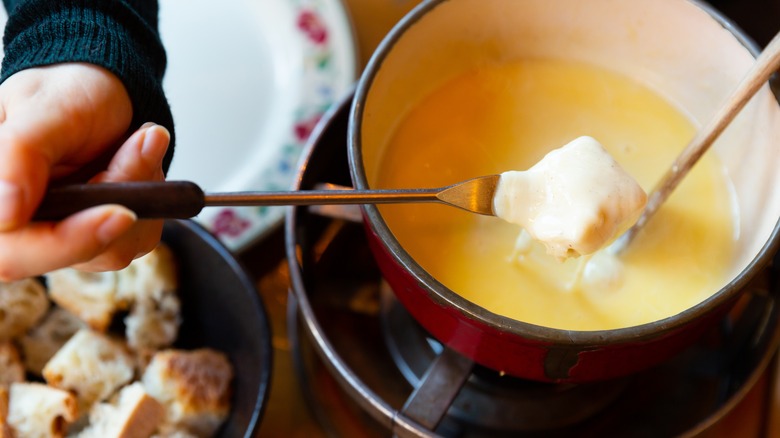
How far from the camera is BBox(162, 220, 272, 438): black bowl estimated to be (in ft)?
3.10

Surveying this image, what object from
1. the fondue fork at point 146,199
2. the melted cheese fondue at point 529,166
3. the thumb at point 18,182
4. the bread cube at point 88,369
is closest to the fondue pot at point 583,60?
the melted cheese fondue at point 529,166

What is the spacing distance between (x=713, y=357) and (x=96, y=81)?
85cm

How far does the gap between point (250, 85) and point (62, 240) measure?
83 centimetres

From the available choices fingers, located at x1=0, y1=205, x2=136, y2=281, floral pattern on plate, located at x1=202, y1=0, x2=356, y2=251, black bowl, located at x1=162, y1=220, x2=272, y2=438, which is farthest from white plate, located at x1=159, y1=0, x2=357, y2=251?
fingers, located at x1=0, y1=205, x2=136, y2=281

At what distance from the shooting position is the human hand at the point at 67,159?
548 millimetres

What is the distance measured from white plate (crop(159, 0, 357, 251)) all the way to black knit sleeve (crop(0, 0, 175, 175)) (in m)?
0.39

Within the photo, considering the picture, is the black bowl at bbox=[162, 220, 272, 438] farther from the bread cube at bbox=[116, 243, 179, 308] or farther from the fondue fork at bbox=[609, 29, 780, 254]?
the fondue fork at bbox=[609, 29, 780, 254]

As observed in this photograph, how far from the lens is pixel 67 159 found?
0.66 metres

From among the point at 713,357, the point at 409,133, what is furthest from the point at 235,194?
the point at 713,357

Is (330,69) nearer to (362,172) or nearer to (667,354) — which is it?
(362,172)

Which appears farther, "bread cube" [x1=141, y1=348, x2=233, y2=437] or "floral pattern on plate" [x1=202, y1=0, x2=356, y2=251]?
"floral pattern on plate" [x1=202, y1=0, x2=356, y2=251]

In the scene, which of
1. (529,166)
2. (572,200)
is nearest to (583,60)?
(529,166)

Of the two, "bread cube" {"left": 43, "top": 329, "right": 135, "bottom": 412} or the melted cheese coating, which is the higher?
the melted cheese coating

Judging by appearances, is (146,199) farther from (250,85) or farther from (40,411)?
(250,85)
